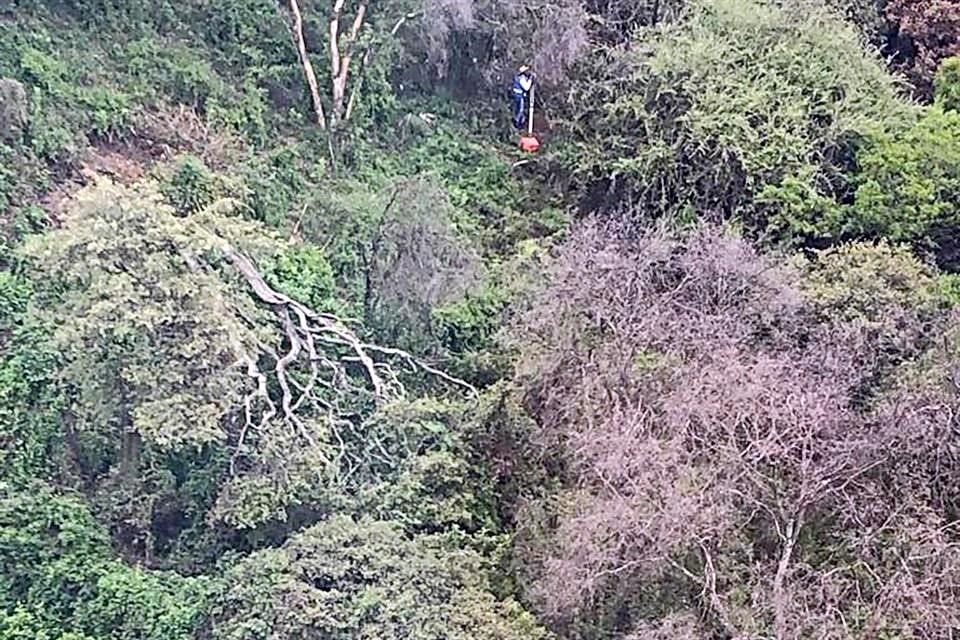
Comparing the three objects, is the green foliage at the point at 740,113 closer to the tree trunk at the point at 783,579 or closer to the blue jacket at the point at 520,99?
the blue jacket at the point at 520,99

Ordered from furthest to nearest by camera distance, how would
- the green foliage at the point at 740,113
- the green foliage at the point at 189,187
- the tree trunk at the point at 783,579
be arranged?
the green foliage at the point at 740,113
the green foliage at the point at 189,187
the tree trunk at the point at 783,579

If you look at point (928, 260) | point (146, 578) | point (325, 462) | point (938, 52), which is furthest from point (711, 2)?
point (146, 578)

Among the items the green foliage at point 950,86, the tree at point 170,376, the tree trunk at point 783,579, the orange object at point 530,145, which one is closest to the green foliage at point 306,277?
the tree at point 170,376

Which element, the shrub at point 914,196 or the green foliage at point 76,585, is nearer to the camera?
the green foliage at point 76,585

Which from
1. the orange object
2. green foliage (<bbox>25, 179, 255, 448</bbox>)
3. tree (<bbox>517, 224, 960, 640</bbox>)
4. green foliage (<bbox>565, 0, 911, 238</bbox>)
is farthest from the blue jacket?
green foliage (<bbox>25, 179, 255, 448</bbox>)

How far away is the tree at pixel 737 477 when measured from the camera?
9.68m

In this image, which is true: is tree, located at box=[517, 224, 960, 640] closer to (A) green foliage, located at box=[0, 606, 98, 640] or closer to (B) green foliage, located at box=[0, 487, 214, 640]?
(B) green foliage, located at box=[0, 487, 214, 640]

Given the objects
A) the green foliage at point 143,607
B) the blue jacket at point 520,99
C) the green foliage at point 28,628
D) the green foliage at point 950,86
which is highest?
the green foliage at point 950,86

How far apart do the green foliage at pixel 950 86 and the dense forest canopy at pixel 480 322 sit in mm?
71

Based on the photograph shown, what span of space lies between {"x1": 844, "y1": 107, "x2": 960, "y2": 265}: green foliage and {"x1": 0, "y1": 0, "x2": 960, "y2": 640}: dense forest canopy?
0.13ft

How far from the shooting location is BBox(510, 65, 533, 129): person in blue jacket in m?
16.9

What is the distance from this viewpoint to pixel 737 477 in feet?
33.3

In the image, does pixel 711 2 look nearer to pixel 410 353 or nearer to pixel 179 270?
pixel 410 353

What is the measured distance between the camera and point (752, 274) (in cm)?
1273
